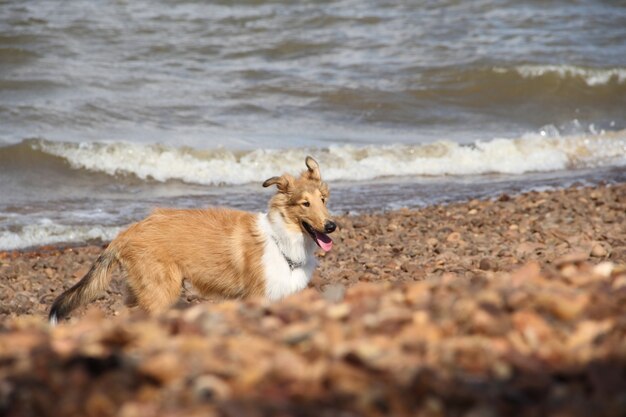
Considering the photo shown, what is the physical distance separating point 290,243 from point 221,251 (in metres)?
0.53

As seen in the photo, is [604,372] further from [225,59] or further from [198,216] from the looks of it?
[225,59]

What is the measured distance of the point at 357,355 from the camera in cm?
374

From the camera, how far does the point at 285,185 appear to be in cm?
740

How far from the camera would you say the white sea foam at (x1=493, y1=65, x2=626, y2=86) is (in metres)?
20.1

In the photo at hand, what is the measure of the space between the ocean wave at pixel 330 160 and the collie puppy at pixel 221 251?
21.5 ft

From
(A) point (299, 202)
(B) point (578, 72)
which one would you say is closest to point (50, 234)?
(A) point (299, 202)

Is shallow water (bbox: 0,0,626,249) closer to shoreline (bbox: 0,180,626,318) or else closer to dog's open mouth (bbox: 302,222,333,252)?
shoreline (bbox: 0,180,626,318)

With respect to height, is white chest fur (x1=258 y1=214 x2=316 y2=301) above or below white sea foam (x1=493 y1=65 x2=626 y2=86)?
below

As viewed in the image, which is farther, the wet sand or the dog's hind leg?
the dog's hind leg

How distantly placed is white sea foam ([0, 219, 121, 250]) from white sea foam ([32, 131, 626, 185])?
297 cm

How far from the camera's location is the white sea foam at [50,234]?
10773 millimetres

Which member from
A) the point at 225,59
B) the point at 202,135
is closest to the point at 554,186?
the point at 202,135

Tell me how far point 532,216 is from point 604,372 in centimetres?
705

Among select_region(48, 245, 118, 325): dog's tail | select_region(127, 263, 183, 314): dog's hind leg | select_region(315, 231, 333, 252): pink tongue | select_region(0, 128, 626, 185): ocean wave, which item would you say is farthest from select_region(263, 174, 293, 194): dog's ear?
select_region(0, 128, 626, 185): ocean wave
